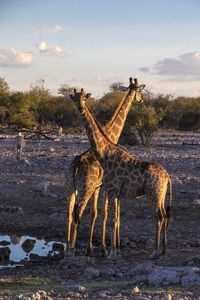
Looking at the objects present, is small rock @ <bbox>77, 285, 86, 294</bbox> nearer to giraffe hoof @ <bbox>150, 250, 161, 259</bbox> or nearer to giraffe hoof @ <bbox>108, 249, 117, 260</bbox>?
giraffe hoof @ <bbox>108, 249, 117, 260</bbox>

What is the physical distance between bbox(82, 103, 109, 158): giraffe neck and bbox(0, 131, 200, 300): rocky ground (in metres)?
1.81

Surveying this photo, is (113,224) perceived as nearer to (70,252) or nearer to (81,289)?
(70,252)

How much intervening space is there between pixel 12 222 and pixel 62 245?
6.17 feet

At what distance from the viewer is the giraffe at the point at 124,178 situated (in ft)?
34.6

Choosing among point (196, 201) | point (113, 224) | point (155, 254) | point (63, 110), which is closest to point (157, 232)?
point (155, 254)

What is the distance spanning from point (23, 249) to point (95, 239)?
4.65 feet

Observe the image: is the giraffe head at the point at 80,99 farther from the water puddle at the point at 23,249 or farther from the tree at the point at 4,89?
the tree at the point at 4,89

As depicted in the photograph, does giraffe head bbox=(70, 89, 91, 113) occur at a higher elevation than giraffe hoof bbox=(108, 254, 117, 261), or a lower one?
higher

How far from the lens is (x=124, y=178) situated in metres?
10.7

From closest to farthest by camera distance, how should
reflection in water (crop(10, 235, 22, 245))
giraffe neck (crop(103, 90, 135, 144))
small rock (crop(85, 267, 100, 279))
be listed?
small rock (crop(85, 267, 100, 279)) < reflection in water (crop(10, 235, 22, 245)) < giraffe neck (crop(103, 90, 135, 144))

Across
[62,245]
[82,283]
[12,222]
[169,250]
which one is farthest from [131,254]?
[12,222]

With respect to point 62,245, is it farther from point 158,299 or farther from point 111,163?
point 158,299

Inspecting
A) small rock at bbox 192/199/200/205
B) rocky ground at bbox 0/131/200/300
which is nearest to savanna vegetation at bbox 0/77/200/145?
rocky ground at bbox 0/131/200/300

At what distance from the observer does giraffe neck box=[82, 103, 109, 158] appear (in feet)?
35.7
